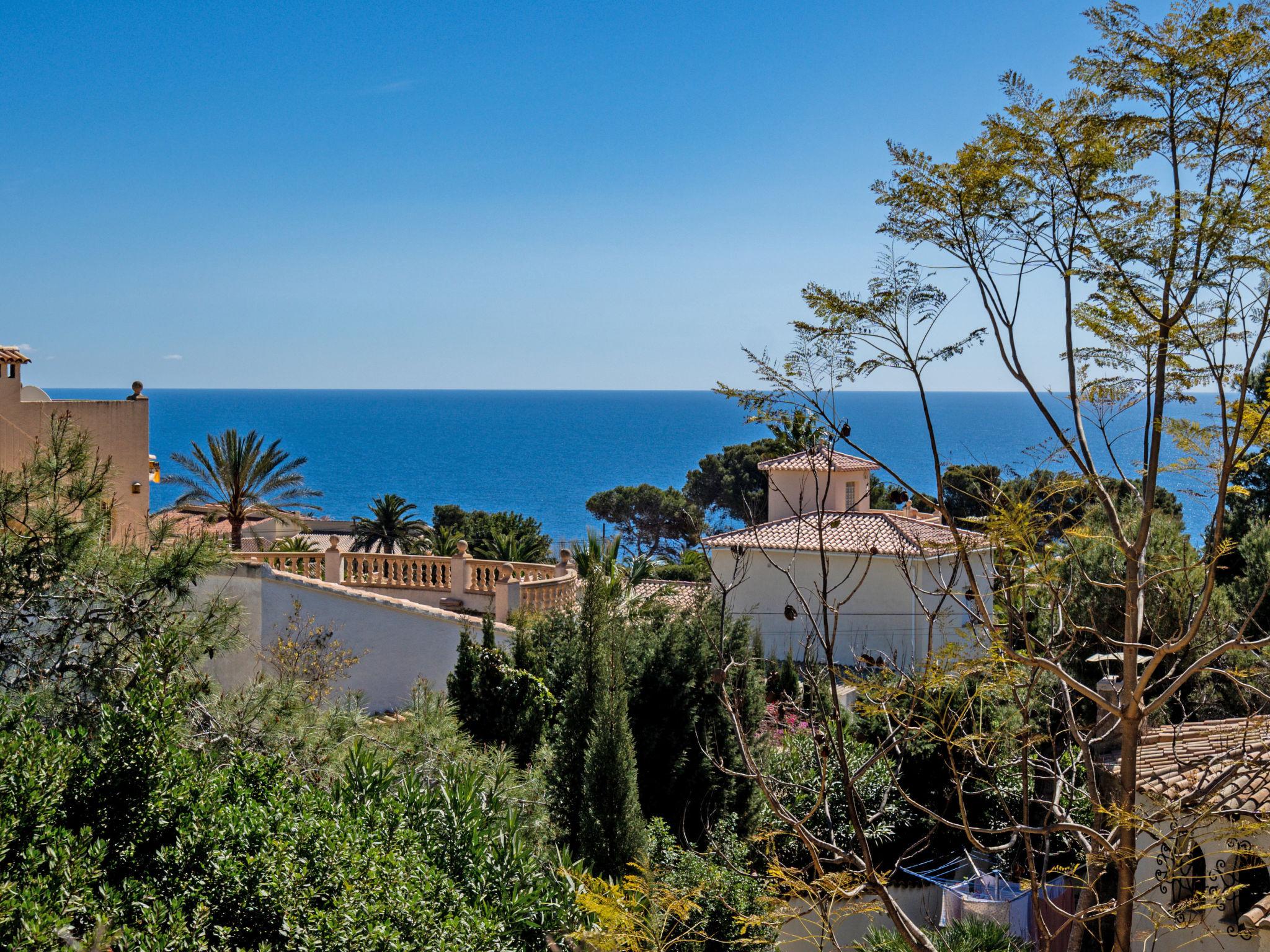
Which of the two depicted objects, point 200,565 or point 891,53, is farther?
point 891,53

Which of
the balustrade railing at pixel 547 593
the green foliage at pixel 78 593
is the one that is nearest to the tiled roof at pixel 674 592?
the balustrade railing at pixel 547 593

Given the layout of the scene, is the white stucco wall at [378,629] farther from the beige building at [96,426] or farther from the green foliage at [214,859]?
the green foliage at [214,859]

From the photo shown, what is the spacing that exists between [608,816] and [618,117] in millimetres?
18464

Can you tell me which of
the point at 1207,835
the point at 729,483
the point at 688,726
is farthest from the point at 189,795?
the point at 729,483

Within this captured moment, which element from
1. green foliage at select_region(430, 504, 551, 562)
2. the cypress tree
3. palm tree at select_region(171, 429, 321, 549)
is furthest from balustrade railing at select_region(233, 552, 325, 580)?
the cypress tree

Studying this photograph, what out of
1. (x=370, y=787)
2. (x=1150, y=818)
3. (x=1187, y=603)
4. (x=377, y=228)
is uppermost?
(x=377, y=228)

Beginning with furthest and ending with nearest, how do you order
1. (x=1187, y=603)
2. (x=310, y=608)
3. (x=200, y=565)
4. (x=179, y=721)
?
(x=310, y=608)
(x=200, y=565)
(x=1187, y=603)
(x=179, y=721)

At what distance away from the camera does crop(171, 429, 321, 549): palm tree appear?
26.2 m

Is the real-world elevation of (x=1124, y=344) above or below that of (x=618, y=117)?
below

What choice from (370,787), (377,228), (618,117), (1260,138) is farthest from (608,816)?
(377,228)

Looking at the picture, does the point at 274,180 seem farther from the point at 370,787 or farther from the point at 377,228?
the point at 370,787

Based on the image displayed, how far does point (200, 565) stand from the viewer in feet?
29.8

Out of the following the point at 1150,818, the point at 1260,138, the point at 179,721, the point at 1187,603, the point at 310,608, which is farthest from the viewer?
the point at 310,608

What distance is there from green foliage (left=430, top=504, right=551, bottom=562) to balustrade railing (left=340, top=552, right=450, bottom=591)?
76.6 inches
